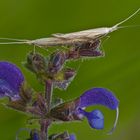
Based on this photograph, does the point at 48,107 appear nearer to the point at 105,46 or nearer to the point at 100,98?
the point at 100,98

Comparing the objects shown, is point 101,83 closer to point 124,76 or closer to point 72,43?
point 124,76

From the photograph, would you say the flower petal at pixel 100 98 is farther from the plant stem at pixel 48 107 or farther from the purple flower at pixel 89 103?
the plant stem at pixel 48 107

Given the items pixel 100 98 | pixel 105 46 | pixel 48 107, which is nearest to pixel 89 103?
pixel 100 98

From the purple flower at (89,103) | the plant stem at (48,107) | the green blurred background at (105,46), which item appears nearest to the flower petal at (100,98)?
the purple flower at (89,103)

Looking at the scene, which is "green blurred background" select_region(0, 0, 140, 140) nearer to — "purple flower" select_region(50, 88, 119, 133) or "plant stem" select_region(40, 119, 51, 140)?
"purple flower" select_region(50, 88, 119, 133)

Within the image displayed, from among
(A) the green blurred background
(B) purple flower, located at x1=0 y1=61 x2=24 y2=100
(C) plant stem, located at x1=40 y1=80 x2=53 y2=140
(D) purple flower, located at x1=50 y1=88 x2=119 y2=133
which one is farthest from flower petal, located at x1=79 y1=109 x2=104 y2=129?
(A) the green blurred background

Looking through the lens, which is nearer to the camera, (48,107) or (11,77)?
(48,107)

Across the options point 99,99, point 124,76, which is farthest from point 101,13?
point 99,99
